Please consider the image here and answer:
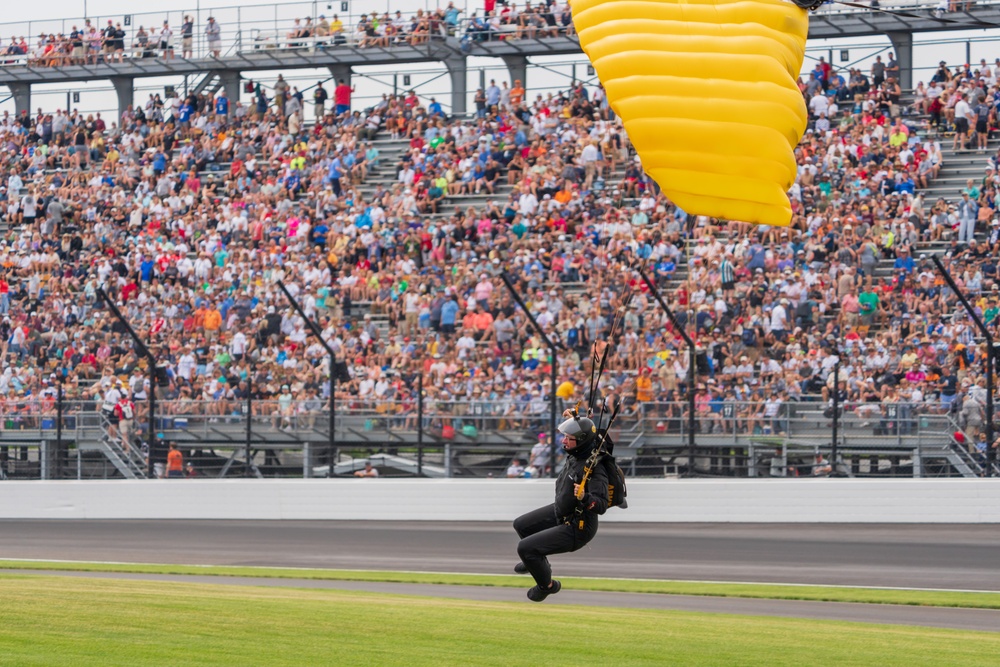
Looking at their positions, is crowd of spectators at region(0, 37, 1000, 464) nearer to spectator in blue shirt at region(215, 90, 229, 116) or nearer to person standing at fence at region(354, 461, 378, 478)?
spectator in blue shirt at region(215, 90, 229, 116)

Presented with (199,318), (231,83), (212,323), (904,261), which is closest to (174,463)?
(212,323)

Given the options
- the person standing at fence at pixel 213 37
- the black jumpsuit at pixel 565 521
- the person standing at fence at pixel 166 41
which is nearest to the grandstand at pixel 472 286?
the person standing at fence at pixel 213 37

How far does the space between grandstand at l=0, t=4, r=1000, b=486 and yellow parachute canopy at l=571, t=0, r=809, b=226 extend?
5592 mm

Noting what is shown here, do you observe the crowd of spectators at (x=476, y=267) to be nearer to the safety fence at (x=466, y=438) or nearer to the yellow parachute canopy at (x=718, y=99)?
the safety fence at (x=466, y=438)

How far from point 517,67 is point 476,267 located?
8.25m

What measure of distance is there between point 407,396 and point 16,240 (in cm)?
1390

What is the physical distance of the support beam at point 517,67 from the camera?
33844 mm

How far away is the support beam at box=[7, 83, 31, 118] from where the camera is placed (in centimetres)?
4066

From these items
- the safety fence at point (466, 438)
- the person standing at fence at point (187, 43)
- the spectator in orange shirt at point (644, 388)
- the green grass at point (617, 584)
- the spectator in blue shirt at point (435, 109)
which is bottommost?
the green grass at point (617, 584)

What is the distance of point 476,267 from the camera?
88.7ft

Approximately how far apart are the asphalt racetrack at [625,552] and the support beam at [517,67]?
42.5 feet

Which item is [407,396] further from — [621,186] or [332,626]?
[332,626]

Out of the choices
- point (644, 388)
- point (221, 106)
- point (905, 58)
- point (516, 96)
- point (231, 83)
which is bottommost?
point (644, 388)

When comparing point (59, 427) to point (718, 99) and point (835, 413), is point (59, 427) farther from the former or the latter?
point (718, 99)
